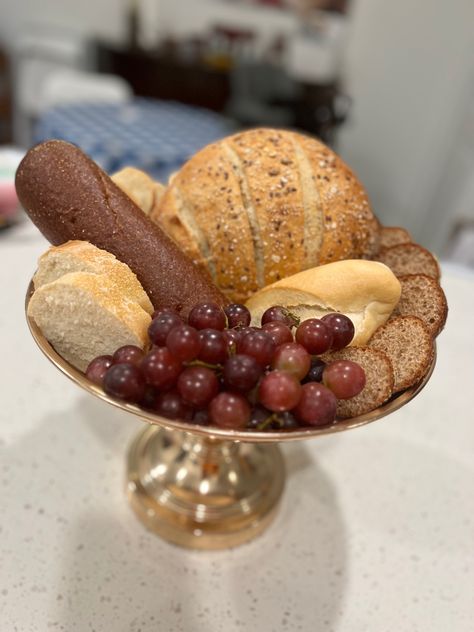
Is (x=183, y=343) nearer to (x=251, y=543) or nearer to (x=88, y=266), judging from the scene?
(x=88, y=266)

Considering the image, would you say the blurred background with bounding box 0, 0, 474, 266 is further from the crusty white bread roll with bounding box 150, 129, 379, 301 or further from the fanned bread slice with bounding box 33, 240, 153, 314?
the fanned bread slice with bounding box 33, 240, 153, 314

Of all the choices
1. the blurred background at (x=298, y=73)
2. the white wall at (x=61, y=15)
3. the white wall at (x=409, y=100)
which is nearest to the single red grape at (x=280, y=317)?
the blurred background at (x=298, y=73)

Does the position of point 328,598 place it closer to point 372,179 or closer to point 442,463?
point 442,463

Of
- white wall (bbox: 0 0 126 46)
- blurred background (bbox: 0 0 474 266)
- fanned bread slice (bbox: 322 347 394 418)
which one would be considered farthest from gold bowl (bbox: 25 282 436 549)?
white wall (bbox: 0 0 126 46)

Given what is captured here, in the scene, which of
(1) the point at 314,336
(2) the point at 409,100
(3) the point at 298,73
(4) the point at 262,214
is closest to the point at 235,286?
(4) the point at 262,214

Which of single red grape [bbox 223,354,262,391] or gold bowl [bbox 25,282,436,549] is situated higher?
single red grape [bbox 223,354,262,391]

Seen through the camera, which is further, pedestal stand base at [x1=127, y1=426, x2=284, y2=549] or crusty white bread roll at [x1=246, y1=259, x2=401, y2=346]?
pedestal stand base at [x1=127, y1=426, x2=284, y2=549]

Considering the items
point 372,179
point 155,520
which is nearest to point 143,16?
point 372,179
